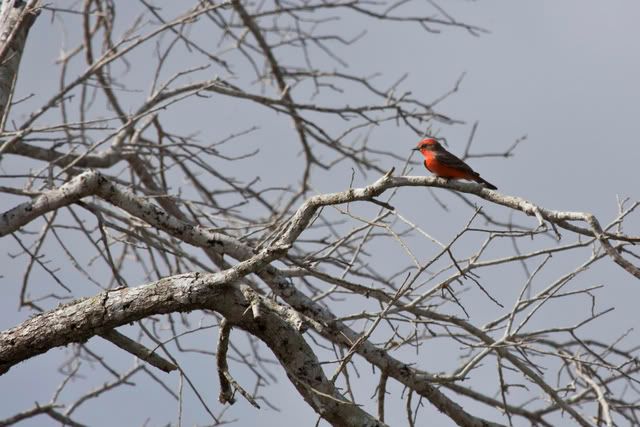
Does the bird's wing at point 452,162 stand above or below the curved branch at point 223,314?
above

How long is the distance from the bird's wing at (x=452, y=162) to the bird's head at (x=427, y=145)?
0.25 meters

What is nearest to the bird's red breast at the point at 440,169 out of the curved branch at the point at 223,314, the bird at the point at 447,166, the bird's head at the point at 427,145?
the bird at the point at 447,166

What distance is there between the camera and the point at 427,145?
6.75 meters

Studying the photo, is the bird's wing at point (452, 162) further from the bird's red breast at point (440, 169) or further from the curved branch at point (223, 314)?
the curved branch at point (223, 314)

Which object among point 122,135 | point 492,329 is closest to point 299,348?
point 492,329

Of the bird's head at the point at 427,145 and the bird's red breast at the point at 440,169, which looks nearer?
Answer: the bird's red breast at the point at 440,169

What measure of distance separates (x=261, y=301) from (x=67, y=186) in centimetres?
152

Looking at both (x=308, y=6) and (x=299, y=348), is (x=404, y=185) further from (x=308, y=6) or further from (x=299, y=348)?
(x=308, y=6)

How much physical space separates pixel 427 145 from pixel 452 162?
1.66 feet

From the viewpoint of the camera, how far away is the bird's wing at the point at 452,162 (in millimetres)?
6246

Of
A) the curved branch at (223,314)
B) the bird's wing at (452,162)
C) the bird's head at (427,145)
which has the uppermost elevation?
the bird's head at (427,145)

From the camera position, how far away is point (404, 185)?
4223mm

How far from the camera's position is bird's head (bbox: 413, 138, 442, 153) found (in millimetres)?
6640

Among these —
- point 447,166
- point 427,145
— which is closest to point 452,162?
point 447,166
